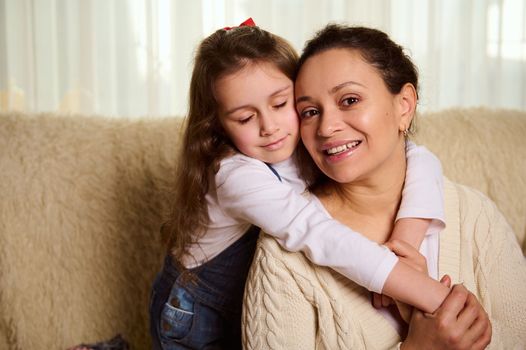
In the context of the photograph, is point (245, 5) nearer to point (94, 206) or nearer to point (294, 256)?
point (94, 206)

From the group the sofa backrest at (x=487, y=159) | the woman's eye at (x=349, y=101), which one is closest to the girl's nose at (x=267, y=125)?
the woman's eye at (x=349, y=101)

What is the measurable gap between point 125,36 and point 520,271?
261 centimetres

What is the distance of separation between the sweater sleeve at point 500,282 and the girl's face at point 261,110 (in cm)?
61

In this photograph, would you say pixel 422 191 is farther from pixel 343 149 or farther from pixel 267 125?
pixel 267 125

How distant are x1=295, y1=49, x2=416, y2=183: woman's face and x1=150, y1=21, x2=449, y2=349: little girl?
4 centimetres

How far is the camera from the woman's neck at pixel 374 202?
65.5 inches

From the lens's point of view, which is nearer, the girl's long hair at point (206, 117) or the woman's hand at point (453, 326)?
the woman's hand at point (453, 326)

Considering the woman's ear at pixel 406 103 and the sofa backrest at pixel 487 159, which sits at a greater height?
the woman's ear at pixel 406 103

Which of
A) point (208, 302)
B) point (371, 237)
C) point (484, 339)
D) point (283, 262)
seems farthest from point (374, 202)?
point (208, 302)

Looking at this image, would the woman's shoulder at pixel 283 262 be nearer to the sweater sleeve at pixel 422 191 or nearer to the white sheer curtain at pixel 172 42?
the sweater sleeve at pixel 422 191

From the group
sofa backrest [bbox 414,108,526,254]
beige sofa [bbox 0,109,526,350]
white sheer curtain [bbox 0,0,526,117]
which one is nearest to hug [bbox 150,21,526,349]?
beige sofa [bbox 0,109,526,350]

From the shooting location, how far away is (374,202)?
5.53 ft

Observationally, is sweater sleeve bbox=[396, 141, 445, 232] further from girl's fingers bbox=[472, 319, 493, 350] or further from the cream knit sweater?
girl's fingers bbox=[472, 319, 493, 350]

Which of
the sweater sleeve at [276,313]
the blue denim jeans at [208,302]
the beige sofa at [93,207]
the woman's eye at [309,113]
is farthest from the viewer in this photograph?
the beige sofa at [93,207]
